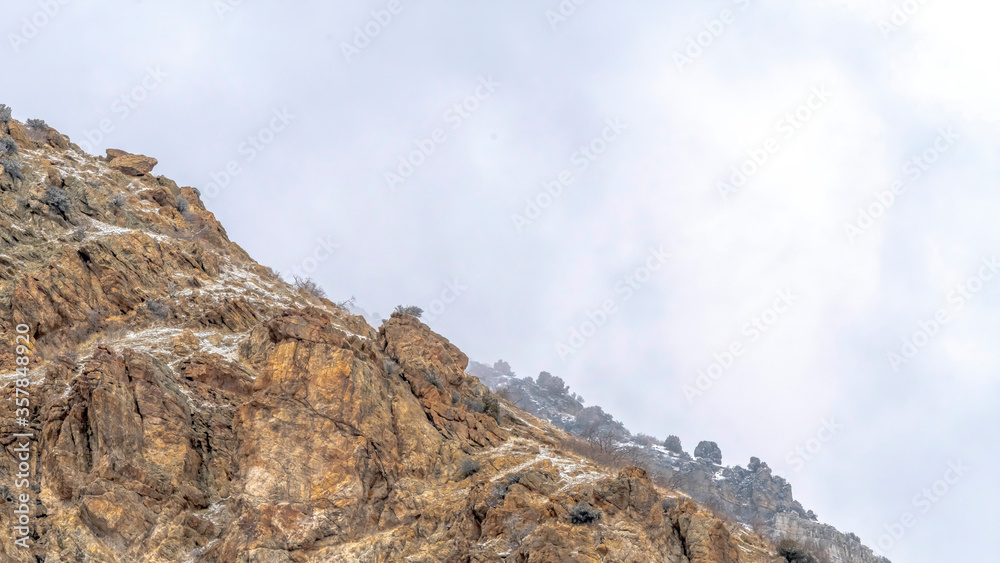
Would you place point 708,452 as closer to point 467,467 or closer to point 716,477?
point 716,477

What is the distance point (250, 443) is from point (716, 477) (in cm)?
8448

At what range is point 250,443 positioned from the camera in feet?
89.1

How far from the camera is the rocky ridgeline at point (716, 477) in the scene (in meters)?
74.1

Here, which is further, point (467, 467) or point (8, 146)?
point (8, 146)

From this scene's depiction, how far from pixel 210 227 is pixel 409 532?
1212 inches

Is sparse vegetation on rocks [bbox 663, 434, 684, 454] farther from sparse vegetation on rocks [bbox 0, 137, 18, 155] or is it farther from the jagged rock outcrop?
sparse vegetation on rocks [bbox 0, 137, 18, 155]

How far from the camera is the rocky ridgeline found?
74.1 m

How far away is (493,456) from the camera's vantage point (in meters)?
31.3

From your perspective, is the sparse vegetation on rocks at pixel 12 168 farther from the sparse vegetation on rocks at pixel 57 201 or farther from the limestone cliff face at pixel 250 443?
the sparse vegetation on rocks at pixel 57 201

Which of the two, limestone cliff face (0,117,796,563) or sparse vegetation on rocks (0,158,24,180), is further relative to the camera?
sparse vegetation on rocks (0,158,24,180)

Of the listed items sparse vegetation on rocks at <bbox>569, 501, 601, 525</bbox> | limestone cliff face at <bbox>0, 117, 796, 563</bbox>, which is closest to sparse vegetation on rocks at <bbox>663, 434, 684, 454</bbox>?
limestone cliff face at <bbox>0, 117, 796, 563</bbox>

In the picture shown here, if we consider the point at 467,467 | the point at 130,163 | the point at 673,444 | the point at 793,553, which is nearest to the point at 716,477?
the point at 673,444

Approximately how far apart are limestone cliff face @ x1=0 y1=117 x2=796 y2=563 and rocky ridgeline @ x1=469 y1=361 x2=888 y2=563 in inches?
1203

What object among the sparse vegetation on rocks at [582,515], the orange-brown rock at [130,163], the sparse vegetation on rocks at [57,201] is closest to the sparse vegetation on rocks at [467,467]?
the sparse vegetation on rocks at [582,515]
